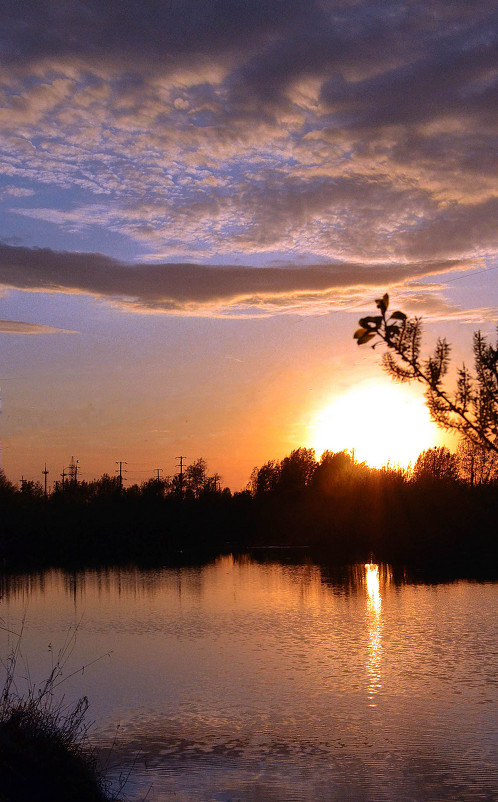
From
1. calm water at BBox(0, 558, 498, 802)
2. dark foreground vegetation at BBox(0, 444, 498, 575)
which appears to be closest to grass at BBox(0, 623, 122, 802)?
calm water at BBox(0, 558, 498, 802)

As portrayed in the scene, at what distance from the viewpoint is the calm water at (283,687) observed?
913 cm

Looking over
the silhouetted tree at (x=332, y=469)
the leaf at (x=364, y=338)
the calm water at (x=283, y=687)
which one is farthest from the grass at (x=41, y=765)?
the silhouetted tree at (x=332, y=469)

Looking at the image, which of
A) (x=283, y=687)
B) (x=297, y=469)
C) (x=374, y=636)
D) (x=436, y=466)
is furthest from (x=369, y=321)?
(x=297, y=469)

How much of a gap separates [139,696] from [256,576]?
1925 centimetres

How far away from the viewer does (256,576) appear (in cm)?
3180

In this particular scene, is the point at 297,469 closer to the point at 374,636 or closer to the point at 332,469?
the point at 332,469

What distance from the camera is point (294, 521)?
56250 millimetres

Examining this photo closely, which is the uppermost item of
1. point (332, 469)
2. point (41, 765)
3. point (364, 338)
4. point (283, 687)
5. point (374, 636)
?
point (332, 469)

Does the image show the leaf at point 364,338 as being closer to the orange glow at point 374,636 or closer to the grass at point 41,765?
the grass at point 41,765

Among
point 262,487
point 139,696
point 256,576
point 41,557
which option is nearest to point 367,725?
point 139,696

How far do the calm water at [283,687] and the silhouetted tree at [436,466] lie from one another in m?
22.6

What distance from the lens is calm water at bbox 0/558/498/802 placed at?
9.13 meters

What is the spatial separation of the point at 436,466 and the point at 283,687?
1673 inches

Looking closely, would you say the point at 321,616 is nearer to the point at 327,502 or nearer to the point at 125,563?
the point at 125,563
